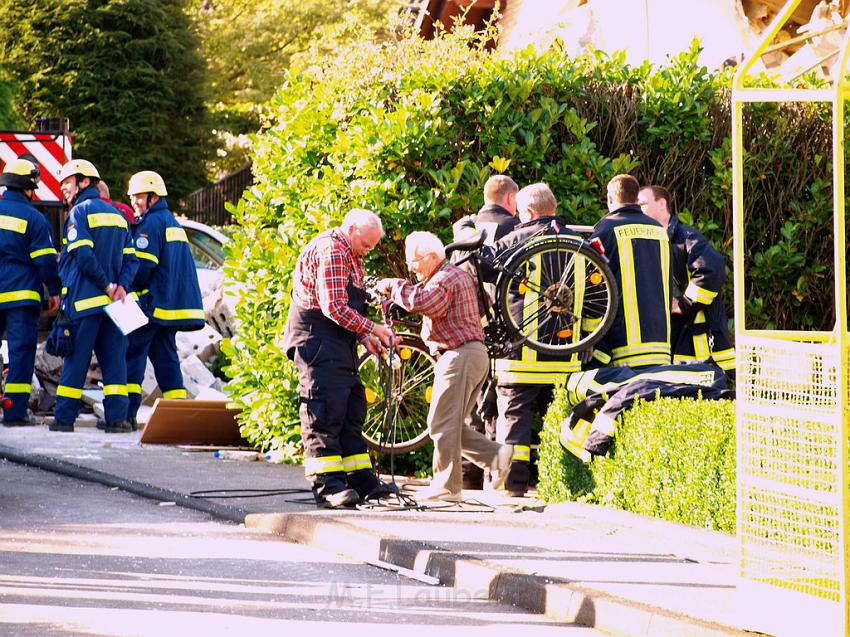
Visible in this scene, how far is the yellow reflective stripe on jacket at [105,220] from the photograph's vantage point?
46.4 ft

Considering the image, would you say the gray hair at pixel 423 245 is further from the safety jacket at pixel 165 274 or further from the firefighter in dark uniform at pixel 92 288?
the safety jacket at pixel 165 274

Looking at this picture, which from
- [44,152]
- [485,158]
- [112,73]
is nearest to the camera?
[485,158]

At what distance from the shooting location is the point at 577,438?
9.92 metres

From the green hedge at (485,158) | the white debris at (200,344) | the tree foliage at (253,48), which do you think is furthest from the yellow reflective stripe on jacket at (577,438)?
the tree foliage at (253,48)

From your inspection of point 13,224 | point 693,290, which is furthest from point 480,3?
point 693,290

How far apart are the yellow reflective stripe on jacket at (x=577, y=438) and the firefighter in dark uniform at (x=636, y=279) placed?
77 centimetres

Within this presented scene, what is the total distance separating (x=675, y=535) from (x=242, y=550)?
2.39 meters

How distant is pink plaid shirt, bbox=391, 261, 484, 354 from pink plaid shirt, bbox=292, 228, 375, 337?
33cm

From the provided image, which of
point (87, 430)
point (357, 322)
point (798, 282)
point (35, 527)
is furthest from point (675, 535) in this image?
point (87, 430)

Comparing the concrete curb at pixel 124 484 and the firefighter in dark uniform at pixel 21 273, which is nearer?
the concrete curb at pixel 124 484

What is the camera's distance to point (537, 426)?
11.5 metres

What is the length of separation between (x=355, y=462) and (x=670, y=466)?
82.6 inches

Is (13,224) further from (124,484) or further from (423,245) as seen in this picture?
(423,245)

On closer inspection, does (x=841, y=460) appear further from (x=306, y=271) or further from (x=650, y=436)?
(x=306, y=271)
